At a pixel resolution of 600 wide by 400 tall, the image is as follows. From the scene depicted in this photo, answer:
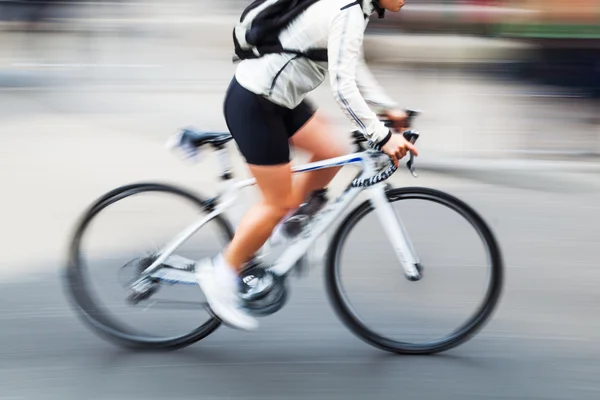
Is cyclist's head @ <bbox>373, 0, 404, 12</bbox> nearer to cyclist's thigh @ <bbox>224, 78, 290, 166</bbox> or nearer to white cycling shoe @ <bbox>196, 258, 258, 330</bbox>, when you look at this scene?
cyclist's thigh @ <bbox>224, 78, 290, 166</bbox>

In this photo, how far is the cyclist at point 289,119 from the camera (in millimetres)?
3695

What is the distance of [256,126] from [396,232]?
2.48ft

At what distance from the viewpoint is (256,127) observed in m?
3.94

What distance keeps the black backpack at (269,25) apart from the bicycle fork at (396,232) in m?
0.63

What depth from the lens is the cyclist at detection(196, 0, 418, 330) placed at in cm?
370

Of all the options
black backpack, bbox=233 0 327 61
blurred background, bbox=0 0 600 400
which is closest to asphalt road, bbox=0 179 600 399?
blurred background, bbox=0 0 600 400

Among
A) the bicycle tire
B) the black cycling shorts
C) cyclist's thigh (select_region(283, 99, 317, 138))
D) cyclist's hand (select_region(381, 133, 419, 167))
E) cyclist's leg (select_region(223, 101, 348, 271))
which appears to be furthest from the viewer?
the bicycle tire

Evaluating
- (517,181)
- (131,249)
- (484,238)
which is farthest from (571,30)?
(131,249)

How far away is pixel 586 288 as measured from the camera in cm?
508

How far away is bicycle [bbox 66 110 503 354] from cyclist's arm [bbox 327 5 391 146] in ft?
1.04

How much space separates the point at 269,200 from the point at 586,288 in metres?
1.98

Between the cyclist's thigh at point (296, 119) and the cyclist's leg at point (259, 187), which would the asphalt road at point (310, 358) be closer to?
the cyclist's leg at point (259, 187)

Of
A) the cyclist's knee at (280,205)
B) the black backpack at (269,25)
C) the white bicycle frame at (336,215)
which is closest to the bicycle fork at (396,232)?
the white bicycle frame at (336,215)

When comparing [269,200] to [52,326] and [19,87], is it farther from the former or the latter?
[19,87]
